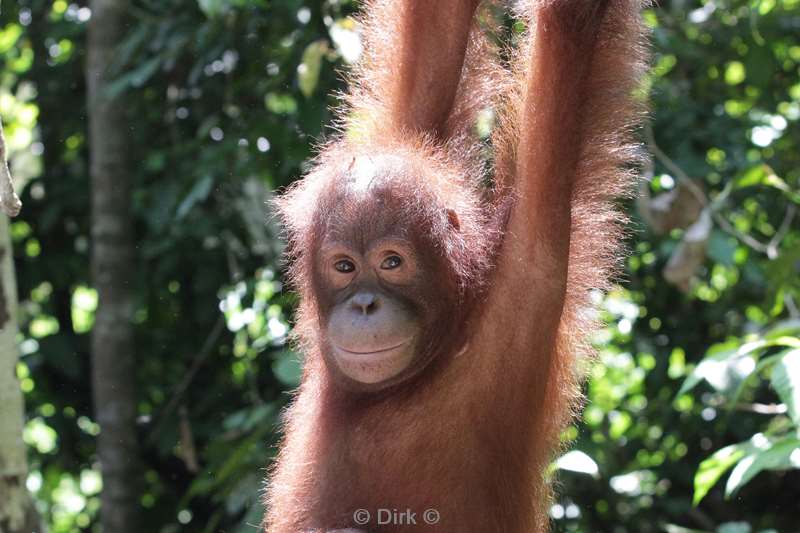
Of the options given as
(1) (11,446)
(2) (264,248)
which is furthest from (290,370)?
(2) (264,248)

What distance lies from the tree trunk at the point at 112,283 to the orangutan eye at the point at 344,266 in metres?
2.44

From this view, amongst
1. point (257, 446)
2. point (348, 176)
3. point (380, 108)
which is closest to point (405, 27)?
point (380, 108)

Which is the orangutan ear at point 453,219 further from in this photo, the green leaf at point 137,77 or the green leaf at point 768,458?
the green leaf at point 137,77

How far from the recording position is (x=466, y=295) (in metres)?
2.96

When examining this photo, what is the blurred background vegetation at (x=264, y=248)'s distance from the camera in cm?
441

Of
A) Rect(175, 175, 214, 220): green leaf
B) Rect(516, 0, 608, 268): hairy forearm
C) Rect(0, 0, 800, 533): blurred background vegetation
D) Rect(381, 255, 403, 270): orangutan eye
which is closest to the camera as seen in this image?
Rect(516, 0, 608, 268): hairy forearm

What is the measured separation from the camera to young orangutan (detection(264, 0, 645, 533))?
2703mm

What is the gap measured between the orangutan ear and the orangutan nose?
34cm

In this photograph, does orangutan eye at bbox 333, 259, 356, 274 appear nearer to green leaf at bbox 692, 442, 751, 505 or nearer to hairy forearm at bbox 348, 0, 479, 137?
hairy forearm at bbox 348, 0, 479, 137

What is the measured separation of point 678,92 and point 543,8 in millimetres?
2572

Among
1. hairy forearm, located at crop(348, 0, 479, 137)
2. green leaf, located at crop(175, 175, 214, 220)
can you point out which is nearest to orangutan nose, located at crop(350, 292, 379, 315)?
hairy forearm, located at crop(348, 0, 479, 137)

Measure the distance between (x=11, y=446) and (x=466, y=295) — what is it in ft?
4.78

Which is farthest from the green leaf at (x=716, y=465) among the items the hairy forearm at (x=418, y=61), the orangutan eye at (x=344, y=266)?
the hairy forearm at (x=418, y=61)

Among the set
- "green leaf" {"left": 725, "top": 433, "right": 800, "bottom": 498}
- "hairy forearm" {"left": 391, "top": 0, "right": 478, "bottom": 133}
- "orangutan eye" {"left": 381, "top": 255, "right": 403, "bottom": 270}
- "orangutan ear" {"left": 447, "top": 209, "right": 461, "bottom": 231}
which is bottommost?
"green leaf" {"left": 725, "top": 433, "right": 800, "bottom": 498}
